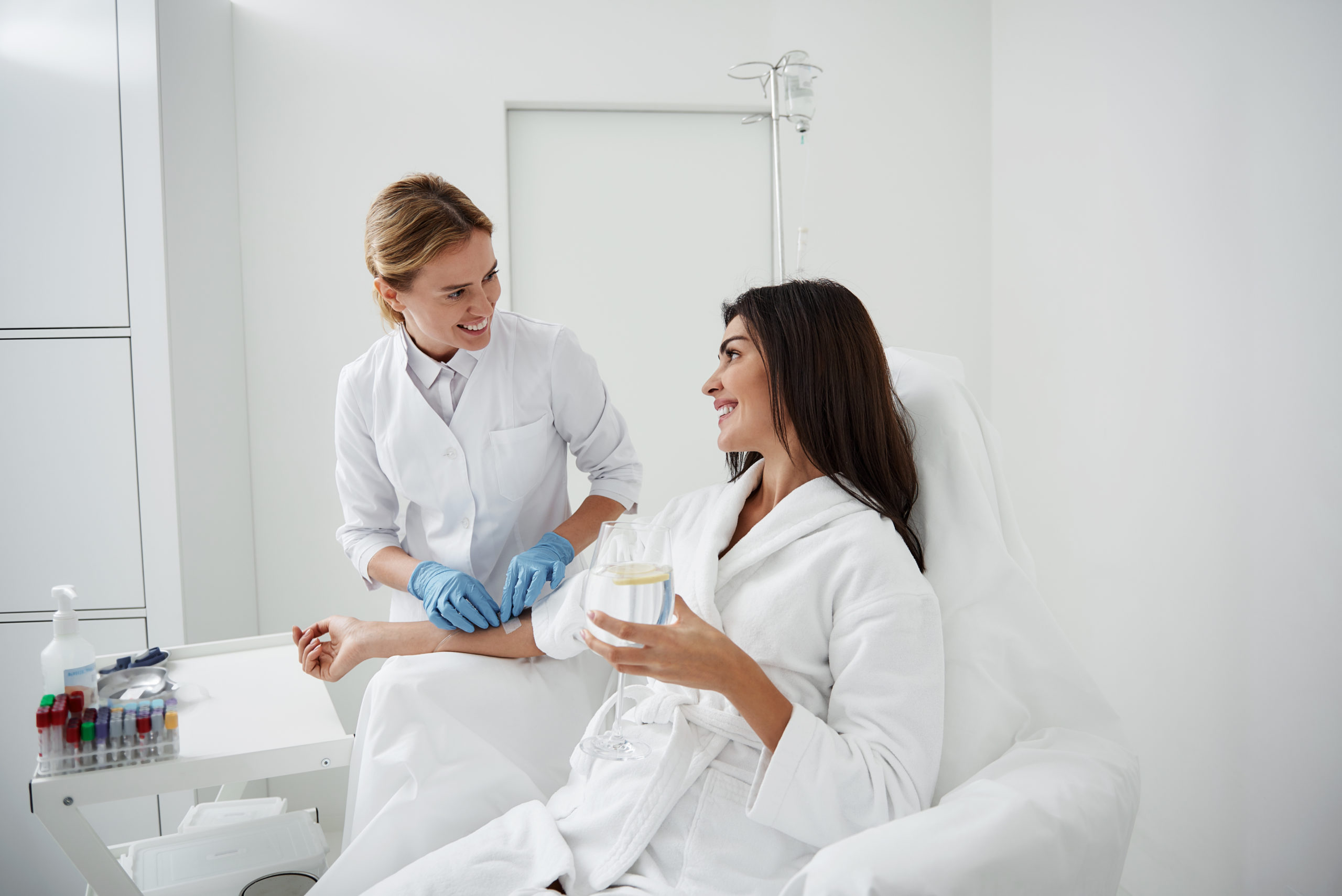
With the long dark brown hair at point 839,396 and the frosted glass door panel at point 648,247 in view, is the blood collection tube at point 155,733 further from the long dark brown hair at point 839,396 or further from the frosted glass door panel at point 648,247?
the frosted glass door panel at point 648,247

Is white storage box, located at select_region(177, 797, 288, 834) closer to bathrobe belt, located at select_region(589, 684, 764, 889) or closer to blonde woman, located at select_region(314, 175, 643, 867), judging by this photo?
blonde woman, located at select_region(314, 175, 643, 867)

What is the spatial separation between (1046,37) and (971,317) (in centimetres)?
84

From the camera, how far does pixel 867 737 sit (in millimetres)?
1030

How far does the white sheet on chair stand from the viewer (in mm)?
1290

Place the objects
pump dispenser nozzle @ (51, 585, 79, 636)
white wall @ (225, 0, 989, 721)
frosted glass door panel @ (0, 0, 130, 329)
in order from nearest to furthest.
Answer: pump dispenser nozzle @ (51, 585, 79, 636)
frosted glass door panel @ (0, 0, 130, 329)
white wall @ (225, 0, 989, 721)

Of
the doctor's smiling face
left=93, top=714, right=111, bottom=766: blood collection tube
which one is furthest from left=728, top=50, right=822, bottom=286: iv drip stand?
left=93, top=714, right=111, bottom=766: blood collection tube

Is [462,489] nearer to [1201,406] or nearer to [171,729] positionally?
[171,729]

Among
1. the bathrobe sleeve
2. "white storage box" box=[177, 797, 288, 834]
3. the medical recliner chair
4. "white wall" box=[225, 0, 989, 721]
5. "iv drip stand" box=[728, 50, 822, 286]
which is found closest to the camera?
the medical recliner chair

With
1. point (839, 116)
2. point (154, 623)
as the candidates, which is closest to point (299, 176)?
point (154, 623)

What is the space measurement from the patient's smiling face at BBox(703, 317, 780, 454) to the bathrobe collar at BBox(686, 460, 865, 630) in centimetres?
11

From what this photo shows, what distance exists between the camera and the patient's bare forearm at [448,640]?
4.88ft

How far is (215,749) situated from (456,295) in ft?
2.72

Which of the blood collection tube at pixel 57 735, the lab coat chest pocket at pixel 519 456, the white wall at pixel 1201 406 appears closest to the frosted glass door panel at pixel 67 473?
the blood collection tube at pixel 57 735

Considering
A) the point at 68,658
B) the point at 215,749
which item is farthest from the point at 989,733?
the point at 68,658
